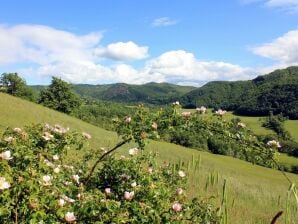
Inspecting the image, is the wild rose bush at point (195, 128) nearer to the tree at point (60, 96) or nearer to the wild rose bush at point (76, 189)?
the wild rose bush at point (76, 189)

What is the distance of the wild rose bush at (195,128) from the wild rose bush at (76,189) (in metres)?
0.25

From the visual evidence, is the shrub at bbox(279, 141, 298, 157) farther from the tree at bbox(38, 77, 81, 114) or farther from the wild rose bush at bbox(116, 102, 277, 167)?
the wild rose bush at bbox(116, 102, 277, 167)

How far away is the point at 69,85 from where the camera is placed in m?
85.9

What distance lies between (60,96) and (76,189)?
81187mm

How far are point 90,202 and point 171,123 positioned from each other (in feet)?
7.44

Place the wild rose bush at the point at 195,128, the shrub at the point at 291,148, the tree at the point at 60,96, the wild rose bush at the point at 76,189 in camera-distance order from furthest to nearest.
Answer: the shrub at the point at 291,148
the tree at the point at 60,96
the wild rose bush at the point at 195,128
the wild rose bush at the point at 76,189

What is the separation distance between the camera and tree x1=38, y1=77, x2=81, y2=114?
8450 centimetres

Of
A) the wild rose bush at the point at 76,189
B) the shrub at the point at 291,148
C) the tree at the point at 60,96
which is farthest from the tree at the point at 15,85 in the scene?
the wild rose bush at the point at 76,189

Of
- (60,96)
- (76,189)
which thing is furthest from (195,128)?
(60,96)

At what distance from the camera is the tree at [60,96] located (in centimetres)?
8450

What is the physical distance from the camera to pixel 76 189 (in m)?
5.56

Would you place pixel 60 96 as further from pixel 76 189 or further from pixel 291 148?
pixel 76 189

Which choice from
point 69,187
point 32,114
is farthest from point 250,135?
point 32,114

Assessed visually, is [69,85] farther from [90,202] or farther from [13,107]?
[90,202]
